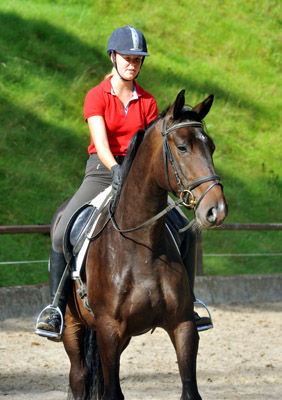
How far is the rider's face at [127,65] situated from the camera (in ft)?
15.6

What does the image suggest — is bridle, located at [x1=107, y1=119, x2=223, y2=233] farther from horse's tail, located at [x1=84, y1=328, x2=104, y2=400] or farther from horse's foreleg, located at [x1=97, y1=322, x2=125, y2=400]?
horse's tail, located at [x1=84, y1=328, x2=104, y2=400]

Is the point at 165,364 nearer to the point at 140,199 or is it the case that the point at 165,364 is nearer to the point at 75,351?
the point at 75,351

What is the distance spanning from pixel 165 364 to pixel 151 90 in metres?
9.32

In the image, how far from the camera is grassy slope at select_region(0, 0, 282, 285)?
12172 millimetres

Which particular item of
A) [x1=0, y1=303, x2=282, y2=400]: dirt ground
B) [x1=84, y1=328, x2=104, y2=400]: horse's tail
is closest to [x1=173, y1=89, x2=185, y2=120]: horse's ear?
[x1=84, y1=328, x2=104, y2=400]: horse's tail

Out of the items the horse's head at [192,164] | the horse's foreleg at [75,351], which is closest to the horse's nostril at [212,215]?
the horse's head at [192,164]

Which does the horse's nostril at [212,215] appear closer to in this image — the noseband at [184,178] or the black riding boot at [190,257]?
the noseband at [184,178]

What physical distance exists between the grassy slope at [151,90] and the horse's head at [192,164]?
6538mm

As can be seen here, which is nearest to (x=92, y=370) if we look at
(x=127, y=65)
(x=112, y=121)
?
(x=112, y=121)

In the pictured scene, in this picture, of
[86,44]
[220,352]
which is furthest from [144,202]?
[86,44]

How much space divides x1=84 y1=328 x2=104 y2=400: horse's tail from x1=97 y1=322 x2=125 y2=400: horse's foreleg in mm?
1117

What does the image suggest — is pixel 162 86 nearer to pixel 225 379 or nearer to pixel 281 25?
pixel 281 25

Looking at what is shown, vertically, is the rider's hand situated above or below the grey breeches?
above

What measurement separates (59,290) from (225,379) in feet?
8.77
